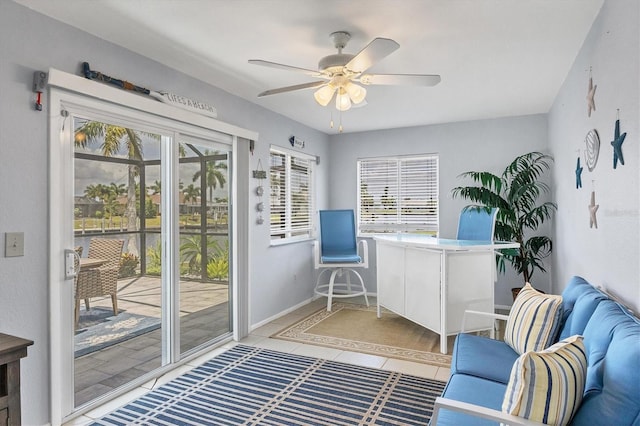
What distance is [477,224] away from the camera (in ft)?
13.3

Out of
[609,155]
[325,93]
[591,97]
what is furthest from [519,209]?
[325,93]

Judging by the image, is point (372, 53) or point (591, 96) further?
point (591, 96)

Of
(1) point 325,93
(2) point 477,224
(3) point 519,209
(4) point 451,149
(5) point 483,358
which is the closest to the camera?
(5) point 483,358

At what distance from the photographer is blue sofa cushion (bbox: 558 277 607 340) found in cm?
176

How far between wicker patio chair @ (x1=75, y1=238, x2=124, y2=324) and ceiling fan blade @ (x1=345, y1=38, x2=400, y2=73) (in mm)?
2048

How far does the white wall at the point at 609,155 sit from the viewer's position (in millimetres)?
1691

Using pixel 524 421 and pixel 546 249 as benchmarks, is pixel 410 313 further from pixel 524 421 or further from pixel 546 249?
pixel 524 421

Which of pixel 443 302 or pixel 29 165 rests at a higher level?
pixel 29 165

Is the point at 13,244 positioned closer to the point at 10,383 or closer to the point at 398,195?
the point at 10,383

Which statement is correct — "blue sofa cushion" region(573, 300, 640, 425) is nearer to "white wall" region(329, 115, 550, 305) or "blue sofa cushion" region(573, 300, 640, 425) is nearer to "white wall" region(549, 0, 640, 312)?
"white wall" region(549, 0, 640, 312)

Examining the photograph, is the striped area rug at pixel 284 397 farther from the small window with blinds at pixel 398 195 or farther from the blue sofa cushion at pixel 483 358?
the small window with blinds at pixel 398 195

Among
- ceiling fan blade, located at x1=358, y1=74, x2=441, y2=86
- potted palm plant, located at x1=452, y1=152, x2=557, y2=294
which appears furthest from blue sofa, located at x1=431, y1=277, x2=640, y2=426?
potted palm plant, located at x1=452, y1=152, x2=557, y2=294

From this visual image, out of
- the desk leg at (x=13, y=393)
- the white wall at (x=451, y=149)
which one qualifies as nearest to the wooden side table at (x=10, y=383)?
the desk leg at (x=13, y=393)

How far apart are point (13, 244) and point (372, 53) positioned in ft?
7.33
